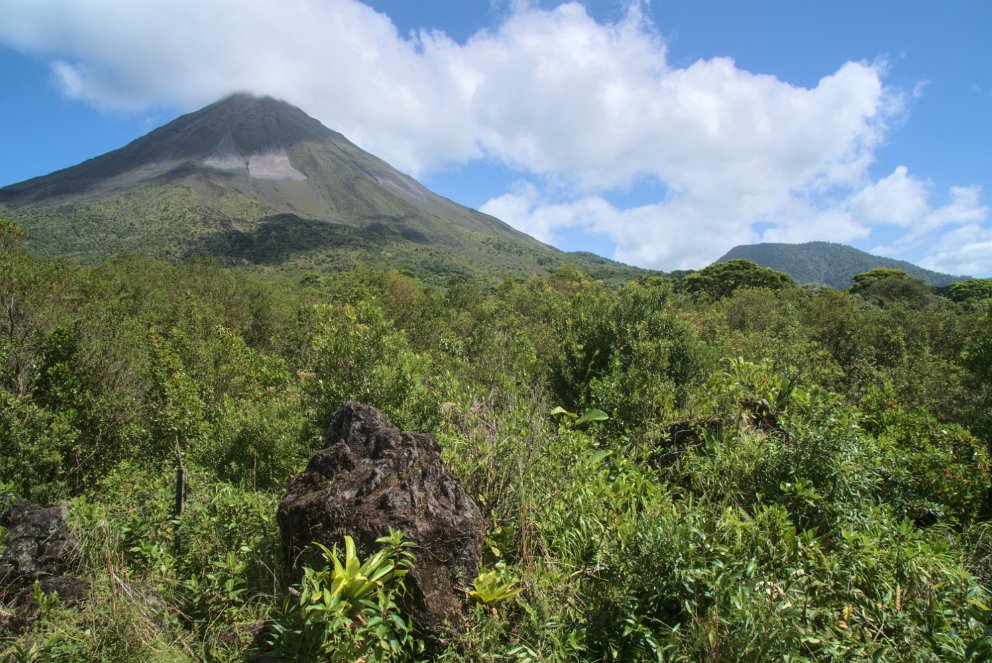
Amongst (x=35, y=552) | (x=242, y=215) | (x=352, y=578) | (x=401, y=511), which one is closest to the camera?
(x=352, y=578)

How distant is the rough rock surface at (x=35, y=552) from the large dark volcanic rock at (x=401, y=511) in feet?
5.74

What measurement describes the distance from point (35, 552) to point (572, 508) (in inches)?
170

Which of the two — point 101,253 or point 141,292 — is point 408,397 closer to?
point 141,292

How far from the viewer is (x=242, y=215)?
453ft

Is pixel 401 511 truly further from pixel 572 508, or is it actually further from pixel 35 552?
pixel 35 552

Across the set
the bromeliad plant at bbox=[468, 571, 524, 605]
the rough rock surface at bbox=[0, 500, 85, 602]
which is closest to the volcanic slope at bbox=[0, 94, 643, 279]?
the rough rock surface at bbox=[0, 500, 85, 602]

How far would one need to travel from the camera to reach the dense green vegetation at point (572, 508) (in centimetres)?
287

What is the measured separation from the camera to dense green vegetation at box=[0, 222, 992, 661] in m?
2.87

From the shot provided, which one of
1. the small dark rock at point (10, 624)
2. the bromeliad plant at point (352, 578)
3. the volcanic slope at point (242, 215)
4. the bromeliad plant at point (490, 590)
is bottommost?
the small dark rock at point (10, 624)

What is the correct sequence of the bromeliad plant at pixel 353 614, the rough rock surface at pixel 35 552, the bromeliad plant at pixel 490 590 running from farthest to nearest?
1. the rough rock surface at pixel 35 552
2. the bromeliad plant at pixel 490 590
3. the bromeliad plant at pixel 353 614

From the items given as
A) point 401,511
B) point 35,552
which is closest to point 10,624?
point 35,552

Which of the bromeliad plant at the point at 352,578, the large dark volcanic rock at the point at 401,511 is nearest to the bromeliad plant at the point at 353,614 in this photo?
the bromeliad plant at the point at 352,578

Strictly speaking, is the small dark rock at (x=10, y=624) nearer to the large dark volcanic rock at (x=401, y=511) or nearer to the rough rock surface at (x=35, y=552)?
the rough rock surface at (x=35, y=552)

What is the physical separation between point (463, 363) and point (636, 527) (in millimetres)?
9720
